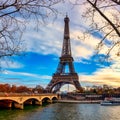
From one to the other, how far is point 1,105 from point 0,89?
52.2 m

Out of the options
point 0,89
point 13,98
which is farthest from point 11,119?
point 0,89

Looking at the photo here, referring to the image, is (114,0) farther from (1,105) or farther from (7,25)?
(1,105)

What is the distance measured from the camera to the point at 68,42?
114m

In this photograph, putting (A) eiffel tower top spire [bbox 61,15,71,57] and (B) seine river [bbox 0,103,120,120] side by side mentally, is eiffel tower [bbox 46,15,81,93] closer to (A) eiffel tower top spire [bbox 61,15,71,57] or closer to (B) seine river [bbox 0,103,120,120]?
(A) eiffel tower top spire [bbox 61,15,71,57]

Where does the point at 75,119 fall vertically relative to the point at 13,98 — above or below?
below

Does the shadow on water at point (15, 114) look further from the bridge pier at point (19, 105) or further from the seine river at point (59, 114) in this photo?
the bridge pier at point (19, 105)

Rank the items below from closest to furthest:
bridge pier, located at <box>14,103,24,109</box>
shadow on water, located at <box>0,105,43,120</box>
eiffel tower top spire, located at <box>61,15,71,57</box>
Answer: shadow on water, located at <box>0,105,43,120</box>, bridge pier, located at <box>14,103,24,109</box>, eiffel tower top spire, located at <box>61,15,71,57</box>

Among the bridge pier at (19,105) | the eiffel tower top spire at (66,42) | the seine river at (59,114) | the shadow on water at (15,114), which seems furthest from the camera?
the eiffel tower top spire at (66,42)

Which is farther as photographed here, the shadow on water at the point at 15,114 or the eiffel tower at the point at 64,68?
the eiffel tower at the point at 64,68

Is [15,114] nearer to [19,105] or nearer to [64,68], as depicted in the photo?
[19,105]

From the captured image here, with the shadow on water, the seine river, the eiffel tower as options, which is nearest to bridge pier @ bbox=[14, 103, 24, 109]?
the seine river

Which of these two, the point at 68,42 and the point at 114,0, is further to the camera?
the point at 68,42

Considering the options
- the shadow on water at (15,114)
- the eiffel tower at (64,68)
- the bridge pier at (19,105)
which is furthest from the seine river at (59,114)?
the eiffel tower at (64,68)

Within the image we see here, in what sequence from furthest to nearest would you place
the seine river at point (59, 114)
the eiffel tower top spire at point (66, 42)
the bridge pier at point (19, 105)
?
the eiffel tower top spire at point (66, 42)
the bridge pier at point (19, 105)
the seine river at point (59, 114)
